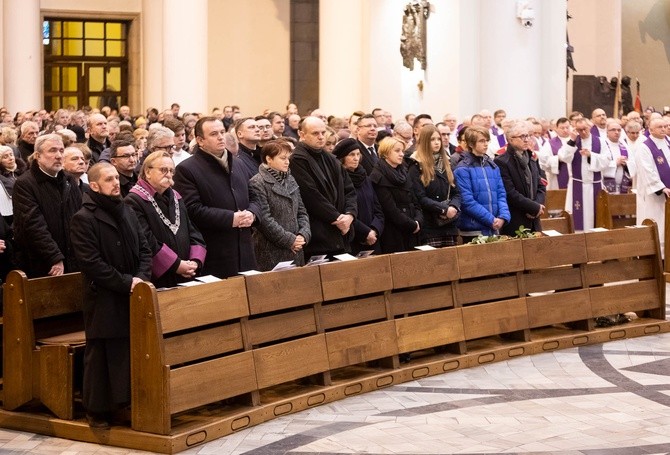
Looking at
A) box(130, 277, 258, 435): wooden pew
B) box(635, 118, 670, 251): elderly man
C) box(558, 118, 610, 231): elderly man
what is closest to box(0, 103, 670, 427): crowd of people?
box(130, 277, 258, 435): wooden pew

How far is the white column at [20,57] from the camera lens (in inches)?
997

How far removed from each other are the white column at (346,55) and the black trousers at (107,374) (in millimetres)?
17846

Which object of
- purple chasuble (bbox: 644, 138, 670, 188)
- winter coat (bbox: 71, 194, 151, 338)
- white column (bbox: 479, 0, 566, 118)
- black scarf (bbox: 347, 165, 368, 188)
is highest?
white column (bbox: 479, 0, 566, 118)

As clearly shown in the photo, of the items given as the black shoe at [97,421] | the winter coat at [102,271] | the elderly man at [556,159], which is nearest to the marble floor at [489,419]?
the black shoe at [97,421]

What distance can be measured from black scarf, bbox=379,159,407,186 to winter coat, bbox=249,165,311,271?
1.27 meters

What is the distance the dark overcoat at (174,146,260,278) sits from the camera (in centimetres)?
888

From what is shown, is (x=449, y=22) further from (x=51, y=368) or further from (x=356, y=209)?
(x=51, y=368)

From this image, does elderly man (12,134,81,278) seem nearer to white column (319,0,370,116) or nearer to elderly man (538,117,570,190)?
elderly man (538,117,570,190)

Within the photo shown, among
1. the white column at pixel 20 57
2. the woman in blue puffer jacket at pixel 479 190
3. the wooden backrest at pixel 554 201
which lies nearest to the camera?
the woman in blue puffer jacket at pixel 479 190

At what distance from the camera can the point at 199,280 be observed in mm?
8023

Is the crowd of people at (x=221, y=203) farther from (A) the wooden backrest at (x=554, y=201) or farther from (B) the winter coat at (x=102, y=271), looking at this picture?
(A) the wooden backrest at (x=554, y=201)

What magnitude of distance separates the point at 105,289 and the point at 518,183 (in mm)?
5288

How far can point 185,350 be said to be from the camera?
770 cm

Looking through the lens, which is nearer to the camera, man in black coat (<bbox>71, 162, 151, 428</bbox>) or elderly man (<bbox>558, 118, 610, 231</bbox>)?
man in black coat (<bbox>71, 162, 151, 428</bbox>)
